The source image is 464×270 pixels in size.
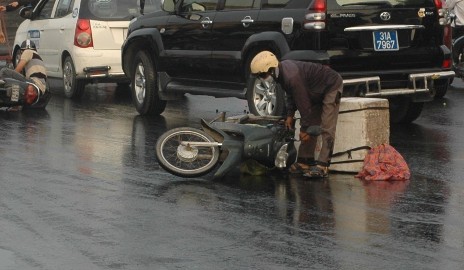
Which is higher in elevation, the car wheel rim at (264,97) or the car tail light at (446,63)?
the car tail light at (446,63)

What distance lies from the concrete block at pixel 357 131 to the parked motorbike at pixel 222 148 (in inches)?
19.5

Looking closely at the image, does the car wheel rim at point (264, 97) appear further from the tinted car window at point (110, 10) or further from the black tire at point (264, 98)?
the tinted car window at point (110, 10)

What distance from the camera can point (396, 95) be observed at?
13742 millimetres

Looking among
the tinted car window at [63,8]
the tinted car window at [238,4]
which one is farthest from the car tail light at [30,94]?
the tinted car window at [238,4]

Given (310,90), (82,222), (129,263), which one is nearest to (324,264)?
(129,263)

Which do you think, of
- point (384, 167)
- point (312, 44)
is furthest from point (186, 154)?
point (312, 44)

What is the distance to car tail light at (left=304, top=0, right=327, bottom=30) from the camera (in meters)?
13.2

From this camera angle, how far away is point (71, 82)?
66.3ft

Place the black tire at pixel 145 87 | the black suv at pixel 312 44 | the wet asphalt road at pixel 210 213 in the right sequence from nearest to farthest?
1. the wet asphalt road at pixel 210 213
2. the black suv at pixel 312 44
3. the black tire at pixel 145 87

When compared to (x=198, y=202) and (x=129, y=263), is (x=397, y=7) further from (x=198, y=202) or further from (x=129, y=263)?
(x=129, y=263)

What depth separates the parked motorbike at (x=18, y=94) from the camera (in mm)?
17297

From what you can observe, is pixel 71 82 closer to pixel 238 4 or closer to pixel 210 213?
pixel 238 4

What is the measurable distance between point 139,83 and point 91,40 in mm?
2871

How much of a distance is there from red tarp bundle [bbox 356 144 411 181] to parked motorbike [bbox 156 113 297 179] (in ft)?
2.11
